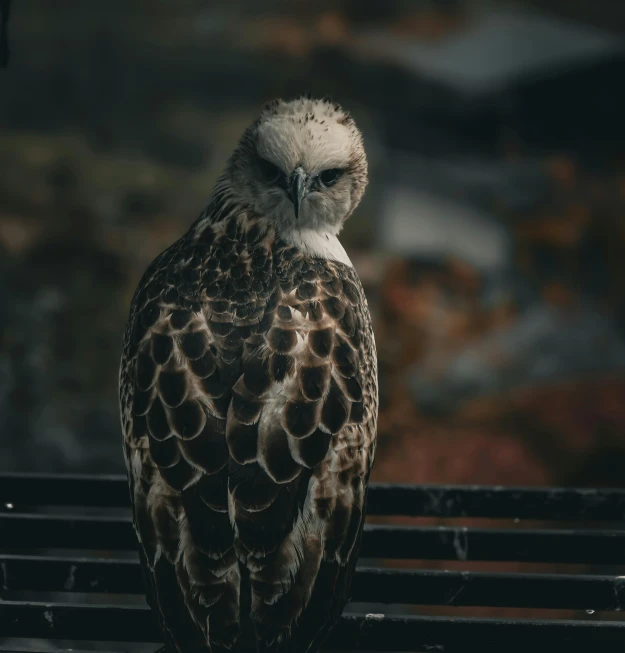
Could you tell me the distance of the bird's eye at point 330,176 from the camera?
2.30 m

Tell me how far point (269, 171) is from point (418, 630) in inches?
45.3

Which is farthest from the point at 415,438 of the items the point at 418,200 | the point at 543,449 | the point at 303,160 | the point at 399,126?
the point at 303,160

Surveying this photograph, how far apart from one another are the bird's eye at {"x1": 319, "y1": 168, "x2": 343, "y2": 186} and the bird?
0.08 metres

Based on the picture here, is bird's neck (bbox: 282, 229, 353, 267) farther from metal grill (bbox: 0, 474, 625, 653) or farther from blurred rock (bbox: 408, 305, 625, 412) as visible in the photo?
blurred rock (bbox: 408, 305, 625, 412)

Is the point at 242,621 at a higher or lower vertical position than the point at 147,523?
lower

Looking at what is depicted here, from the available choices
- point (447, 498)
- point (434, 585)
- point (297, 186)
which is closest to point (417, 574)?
point (434, 585)

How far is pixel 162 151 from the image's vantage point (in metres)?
4.98

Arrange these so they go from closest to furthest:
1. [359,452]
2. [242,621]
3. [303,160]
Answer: [242,621]
[359,452]
[303,160]

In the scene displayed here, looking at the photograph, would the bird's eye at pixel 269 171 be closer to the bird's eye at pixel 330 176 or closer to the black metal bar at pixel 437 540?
the bird's eye at pixel 330 176

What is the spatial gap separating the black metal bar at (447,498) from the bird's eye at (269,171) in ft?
2.63

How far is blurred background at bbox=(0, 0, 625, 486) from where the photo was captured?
16.2 ft

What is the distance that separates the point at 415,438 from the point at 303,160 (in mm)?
3165

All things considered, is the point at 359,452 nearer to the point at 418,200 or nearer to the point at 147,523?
the point at 147,523

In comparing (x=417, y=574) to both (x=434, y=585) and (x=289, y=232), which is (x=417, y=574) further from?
(x=289, y=232)
